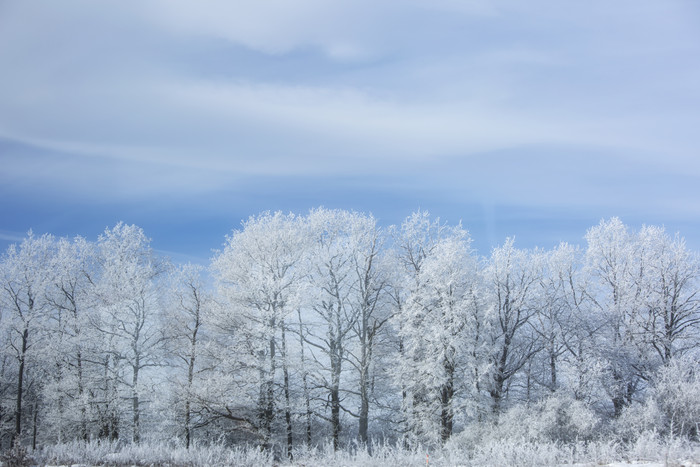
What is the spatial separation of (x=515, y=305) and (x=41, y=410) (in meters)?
31.4

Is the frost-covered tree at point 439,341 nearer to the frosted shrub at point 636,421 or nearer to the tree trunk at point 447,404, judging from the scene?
the tree trunk at point 447,404

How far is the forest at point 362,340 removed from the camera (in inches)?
940

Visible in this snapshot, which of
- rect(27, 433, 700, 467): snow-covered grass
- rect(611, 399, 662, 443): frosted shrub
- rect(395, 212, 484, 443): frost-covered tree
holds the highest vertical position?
rect(395, 212, 484, 443): frost-covered tree

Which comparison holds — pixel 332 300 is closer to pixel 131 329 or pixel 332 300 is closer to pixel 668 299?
pixel 131 329

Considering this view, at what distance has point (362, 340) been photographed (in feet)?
88.0

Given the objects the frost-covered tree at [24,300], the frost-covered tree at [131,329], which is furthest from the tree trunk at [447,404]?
the frost-covered tree at [24,300]

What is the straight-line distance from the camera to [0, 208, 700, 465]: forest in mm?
23875

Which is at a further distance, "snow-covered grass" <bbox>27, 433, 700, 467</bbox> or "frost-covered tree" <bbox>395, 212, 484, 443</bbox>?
"frost-covered tree" <bbox>395, 212, 484, 443</bbox>

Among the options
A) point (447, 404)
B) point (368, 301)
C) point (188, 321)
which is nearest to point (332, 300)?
point (368, 301)

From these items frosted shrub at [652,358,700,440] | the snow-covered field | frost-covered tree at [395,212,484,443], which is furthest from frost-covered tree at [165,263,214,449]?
frosted shrub at [652,358,700,440]

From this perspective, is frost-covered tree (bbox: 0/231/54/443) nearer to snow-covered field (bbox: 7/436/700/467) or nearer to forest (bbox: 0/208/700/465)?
forest (bbox: 0/208/700/465)

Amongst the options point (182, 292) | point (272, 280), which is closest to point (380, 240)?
point (272, 280)

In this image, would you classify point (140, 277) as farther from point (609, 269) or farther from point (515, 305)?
point (609, 269)

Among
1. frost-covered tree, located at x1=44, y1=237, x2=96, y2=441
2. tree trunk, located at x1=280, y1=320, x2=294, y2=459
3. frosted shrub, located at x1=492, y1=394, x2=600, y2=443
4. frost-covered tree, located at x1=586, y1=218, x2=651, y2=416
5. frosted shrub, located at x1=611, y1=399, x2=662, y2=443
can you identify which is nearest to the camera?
frosted shrub, located at x1=492, y1=394, x2=600, y2=443
